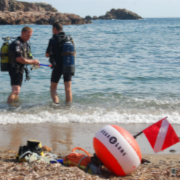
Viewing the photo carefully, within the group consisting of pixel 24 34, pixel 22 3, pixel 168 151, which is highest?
pixel 22 3

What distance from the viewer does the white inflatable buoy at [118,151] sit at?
10.9 ft

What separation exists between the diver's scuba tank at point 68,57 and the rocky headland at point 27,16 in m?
60.6

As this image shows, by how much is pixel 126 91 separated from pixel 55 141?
4431 millimetres

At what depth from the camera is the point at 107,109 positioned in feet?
22.7

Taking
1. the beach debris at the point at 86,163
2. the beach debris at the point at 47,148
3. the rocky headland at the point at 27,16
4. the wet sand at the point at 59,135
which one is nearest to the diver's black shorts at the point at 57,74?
the wet sand at the point at 59,135

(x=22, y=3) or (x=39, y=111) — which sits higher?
(x=22, y=3)

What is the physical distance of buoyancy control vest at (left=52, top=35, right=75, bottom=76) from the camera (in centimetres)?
630

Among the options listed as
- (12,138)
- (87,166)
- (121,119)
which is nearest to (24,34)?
(12,138)

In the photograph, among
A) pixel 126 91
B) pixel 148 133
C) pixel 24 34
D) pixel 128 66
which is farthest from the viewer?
pixel 128 66

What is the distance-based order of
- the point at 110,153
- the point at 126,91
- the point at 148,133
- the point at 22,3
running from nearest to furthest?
the point at 110,153, the point at 148,133, the point at 126,91, the point at 22,3

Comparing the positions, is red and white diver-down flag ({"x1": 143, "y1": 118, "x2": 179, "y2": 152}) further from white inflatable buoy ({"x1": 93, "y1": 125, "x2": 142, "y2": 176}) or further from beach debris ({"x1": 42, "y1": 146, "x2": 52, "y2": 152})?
beach debris ({"x1": 42, "y1": 146, "x2": 52, "y2": 152})

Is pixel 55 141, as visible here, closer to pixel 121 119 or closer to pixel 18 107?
pixel 121 119

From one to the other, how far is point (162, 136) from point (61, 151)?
5.36ft

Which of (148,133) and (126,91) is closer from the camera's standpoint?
(148,133)
